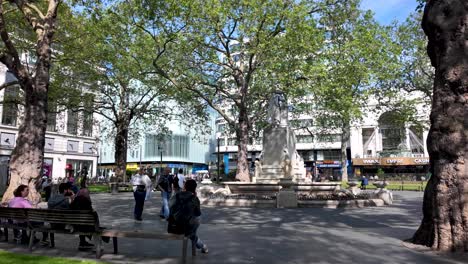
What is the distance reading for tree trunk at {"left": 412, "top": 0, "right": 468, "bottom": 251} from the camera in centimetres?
672

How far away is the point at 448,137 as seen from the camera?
7.02m

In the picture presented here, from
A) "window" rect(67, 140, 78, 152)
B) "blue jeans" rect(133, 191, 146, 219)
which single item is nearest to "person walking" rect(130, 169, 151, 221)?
"blue jeans" rect(133, 191, 146, 219)

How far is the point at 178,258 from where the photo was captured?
20.5 ft

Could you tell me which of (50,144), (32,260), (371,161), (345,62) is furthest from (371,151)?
(32,260)

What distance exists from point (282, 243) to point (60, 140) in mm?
45425

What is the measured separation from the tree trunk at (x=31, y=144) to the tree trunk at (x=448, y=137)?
11.5 meters

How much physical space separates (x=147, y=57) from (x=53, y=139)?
90.1ft

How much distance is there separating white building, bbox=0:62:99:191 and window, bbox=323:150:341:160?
4098 centimetres

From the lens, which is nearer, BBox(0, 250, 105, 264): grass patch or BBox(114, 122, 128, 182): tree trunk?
BBox(0, 250, 105, 264): grass patch

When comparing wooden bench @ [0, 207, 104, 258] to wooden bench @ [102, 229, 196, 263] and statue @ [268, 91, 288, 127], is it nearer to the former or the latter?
wooden bench @ [102, 229, 196, 263]

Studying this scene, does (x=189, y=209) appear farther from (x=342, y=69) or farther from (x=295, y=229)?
(x=342, y=69)

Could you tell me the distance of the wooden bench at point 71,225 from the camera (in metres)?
6.19

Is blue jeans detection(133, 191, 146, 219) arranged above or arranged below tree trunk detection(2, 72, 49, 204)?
below

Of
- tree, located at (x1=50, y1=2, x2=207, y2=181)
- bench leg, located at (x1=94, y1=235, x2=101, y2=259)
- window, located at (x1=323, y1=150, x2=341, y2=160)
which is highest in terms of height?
tree, located at (x1=50, y1=2, x2=207, y2=181)
